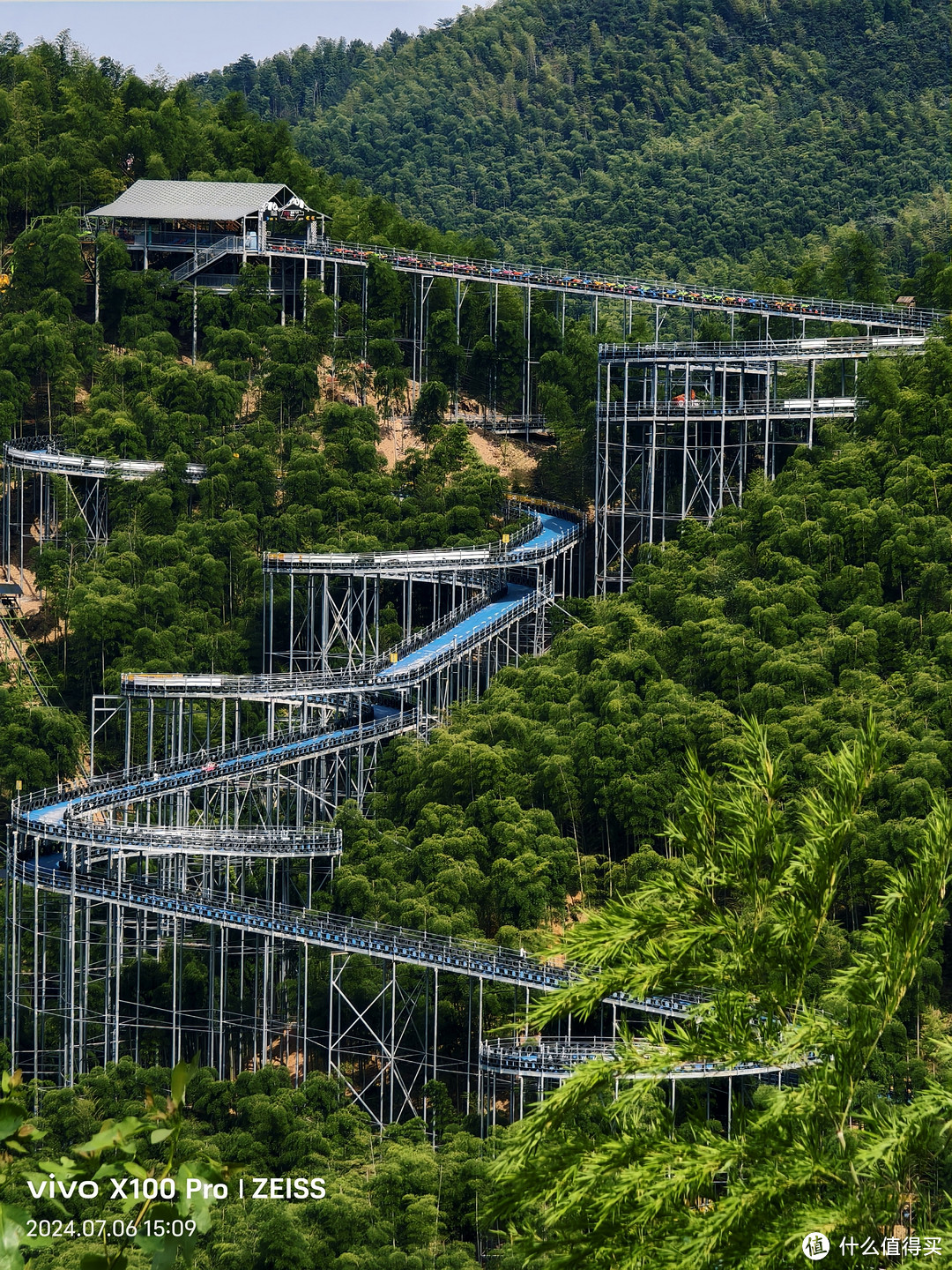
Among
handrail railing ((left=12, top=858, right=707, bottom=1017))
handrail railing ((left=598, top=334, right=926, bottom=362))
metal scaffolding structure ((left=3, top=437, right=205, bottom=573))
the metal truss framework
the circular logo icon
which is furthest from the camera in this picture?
metal scaffolding structure ((left=3, top=437, right=205, bottom=573))

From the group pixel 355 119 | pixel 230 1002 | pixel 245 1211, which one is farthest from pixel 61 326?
pixel 355 119

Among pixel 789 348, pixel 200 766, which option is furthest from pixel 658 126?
pixel 200 766

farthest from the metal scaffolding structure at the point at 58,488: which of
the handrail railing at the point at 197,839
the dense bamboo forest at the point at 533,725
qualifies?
the handrail railing at the point at 197,839

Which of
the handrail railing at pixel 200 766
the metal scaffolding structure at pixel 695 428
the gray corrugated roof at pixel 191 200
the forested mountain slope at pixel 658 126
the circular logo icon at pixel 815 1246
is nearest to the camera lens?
the circular logo icon at pixel 815 1246

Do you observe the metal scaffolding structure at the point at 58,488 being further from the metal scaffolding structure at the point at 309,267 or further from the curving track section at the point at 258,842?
the curving track section at the point at 258,842

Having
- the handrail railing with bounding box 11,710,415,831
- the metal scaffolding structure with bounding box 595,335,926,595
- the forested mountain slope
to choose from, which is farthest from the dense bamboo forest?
the forested mountain slope

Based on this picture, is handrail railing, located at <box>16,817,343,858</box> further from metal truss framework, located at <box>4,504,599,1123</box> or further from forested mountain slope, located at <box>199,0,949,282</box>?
forested mountain slope, located at <box>199,0,949,282</box>

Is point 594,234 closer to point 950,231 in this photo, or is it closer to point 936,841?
point 950,231
